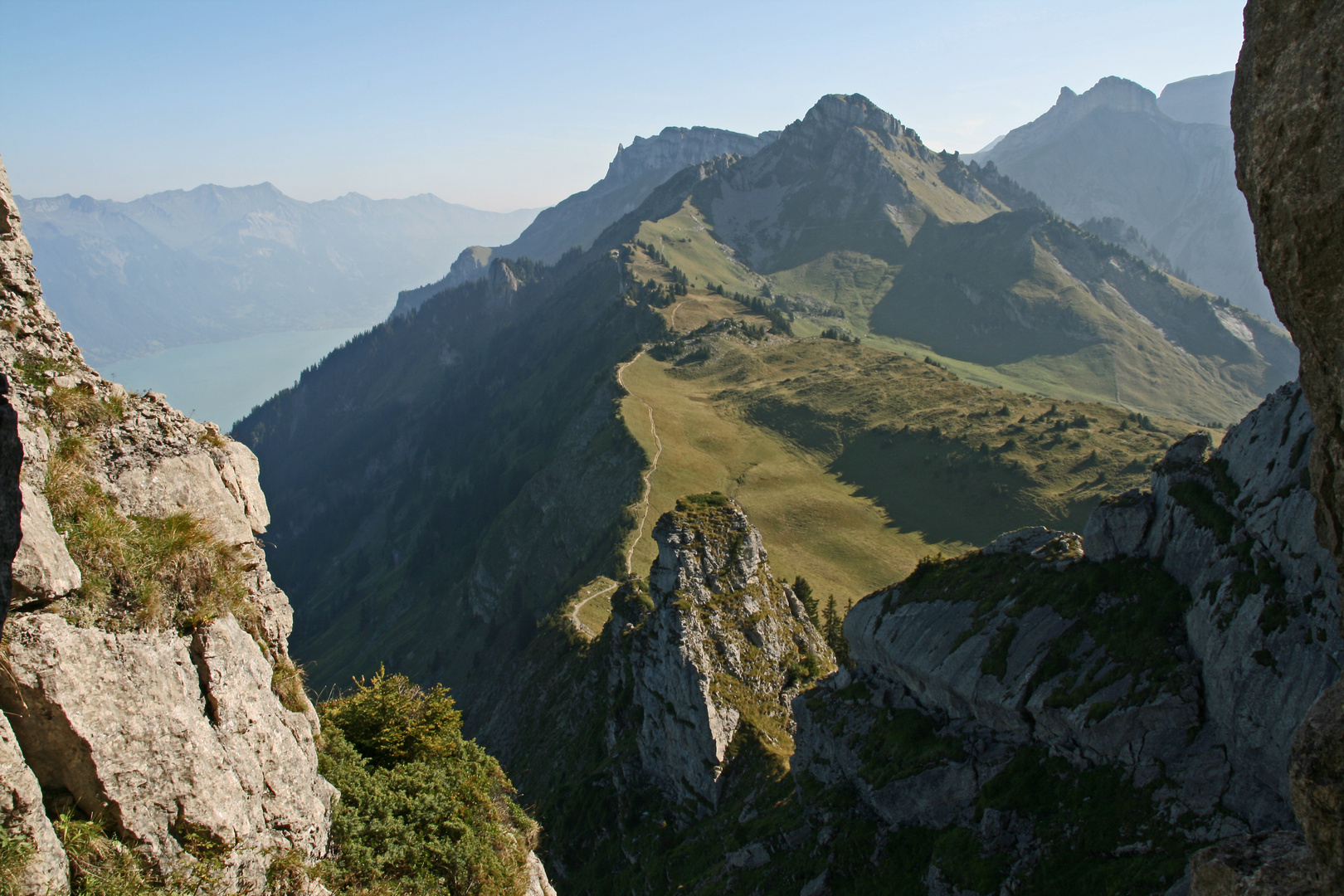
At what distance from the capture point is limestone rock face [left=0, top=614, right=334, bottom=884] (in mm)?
9000

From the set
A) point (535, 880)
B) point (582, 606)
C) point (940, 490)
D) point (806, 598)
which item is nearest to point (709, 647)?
point (806, 598)

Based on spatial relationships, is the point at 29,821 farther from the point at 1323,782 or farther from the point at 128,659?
the point at 1323,782

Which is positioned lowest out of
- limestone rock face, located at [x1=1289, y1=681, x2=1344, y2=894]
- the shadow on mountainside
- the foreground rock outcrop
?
the shadow on mountainside

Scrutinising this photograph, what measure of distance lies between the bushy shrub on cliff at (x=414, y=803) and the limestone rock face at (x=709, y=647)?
21.9m

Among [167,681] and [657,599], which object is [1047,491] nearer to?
[657,599]

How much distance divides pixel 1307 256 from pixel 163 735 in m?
15.4

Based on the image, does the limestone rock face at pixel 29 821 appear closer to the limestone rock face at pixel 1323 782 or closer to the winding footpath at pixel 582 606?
the limestone rock face at pixel 1323 782

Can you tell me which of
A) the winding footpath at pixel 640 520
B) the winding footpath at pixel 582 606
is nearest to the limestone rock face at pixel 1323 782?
the winding footpath at pixel 582 606

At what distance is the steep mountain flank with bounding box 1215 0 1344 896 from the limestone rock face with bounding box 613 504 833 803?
37.1m

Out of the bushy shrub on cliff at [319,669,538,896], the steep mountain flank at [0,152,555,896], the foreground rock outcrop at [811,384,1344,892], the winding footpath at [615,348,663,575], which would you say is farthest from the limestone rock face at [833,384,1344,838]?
the winding footpath at [615,348,663,575]

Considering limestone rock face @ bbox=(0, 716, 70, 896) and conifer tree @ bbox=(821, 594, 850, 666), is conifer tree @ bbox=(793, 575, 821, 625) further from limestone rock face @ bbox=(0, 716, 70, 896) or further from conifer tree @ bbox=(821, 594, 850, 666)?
limestone rock face @ bbox=(0, 716, 70, 896)

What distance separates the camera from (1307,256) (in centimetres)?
733

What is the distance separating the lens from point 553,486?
141m

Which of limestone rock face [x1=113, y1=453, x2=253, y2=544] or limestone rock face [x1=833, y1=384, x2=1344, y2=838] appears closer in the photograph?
limestone rock face [x1=113, y1=453, x2=253, y2=544]
